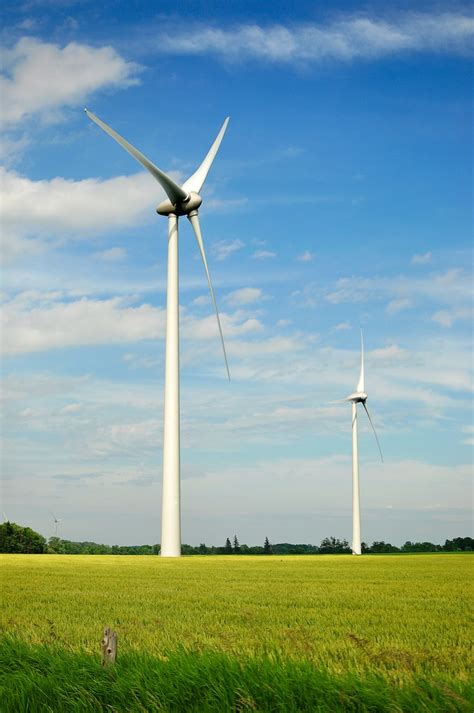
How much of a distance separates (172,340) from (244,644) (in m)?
42.1

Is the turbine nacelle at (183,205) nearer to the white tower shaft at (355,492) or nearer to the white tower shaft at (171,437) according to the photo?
the white tower shaft at (171,437)

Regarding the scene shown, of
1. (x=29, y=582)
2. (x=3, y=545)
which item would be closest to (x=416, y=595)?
(x=29, y=582)

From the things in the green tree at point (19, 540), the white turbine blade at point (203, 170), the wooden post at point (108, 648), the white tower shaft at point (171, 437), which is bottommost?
the green tree at point (19, 540)

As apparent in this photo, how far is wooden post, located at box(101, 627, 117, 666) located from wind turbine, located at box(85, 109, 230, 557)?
40.9m

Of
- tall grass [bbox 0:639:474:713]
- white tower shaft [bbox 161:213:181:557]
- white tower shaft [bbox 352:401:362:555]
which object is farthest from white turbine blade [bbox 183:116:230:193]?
tall grass [bbox 0:639:474:713]

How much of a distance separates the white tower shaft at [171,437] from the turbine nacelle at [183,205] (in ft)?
Result: 17.8

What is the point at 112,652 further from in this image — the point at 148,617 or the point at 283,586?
the point at 283,586

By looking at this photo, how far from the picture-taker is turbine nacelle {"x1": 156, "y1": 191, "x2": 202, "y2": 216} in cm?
5919

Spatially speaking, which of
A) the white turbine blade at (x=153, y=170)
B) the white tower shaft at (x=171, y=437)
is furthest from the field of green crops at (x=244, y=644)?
the white turbine blade at (x=153, y=170)

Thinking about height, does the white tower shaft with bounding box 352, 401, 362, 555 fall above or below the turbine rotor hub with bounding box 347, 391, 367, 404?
below

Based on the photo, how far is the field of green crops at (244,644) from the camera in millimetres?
9883

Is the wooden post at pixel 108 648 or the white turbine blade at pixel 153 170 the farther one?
the white turbine blade at pixel 153 170

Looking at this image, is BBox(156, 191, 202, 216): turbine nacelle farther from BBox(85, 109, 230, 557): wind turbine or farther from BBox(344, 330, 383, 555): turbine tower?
BBox(344, 330, 383, 555): turbine tower

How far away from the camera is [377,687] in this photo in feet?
31.7
